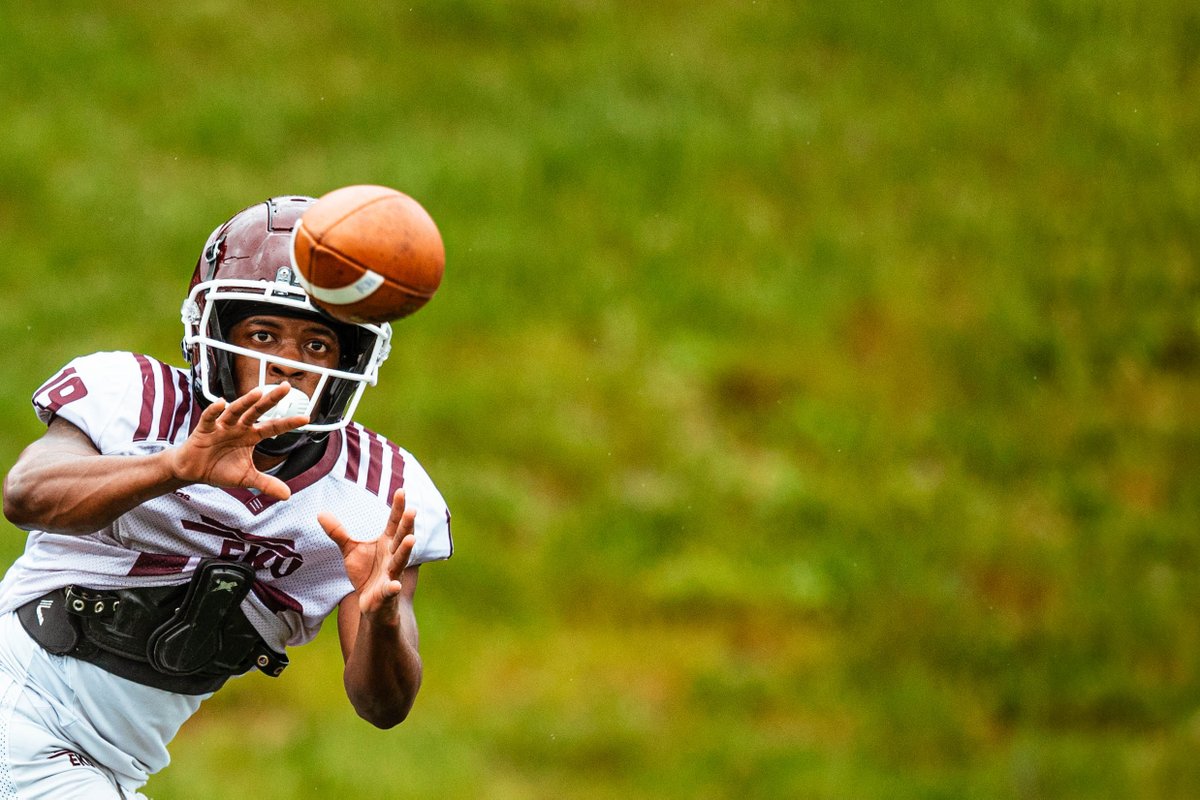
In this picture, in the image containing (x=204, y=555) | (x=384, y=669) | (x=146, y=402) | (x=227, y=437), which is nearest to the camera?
(x=227, y=437)

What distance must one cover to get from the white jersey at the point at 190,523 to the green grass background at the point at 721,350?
499 centimetres

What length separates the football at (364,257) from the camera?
158 inches

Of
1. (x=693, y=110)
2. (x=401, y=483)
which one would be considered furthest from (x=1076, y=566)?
(x=401, y=483)

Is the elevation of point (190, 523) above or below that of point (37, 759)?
above

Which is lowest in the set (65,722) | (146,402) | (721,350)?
(65,722)

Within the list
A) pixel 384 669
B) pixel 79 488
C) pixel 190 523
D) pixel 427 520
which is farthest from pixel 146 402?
pixel 384 669

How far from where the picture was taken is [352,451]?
14.7 ft

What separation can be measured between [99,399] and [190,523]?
379 mm

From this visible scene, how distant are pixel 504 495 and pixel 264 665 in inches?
257

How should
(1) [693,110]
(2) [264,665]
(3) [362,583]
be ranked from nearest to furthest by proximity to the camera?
1. (3) [362,583]
2. (2) [264,665]
3. (1) [693,110]

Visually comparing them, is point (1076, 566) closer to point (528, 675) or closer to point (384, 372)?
point (528, 675)

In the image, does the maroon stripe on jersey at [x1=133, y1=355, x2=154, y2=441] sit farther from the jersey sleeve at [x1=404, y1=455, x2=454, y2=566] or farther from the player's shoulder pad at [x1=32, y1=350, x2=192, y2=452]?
the jersey sleeve at [x1=404, y1=455, x2=454, y2=566]

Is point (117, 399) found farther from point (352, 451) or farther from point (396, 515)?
point (396, 515)

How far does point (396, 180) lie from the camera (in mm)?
12164
